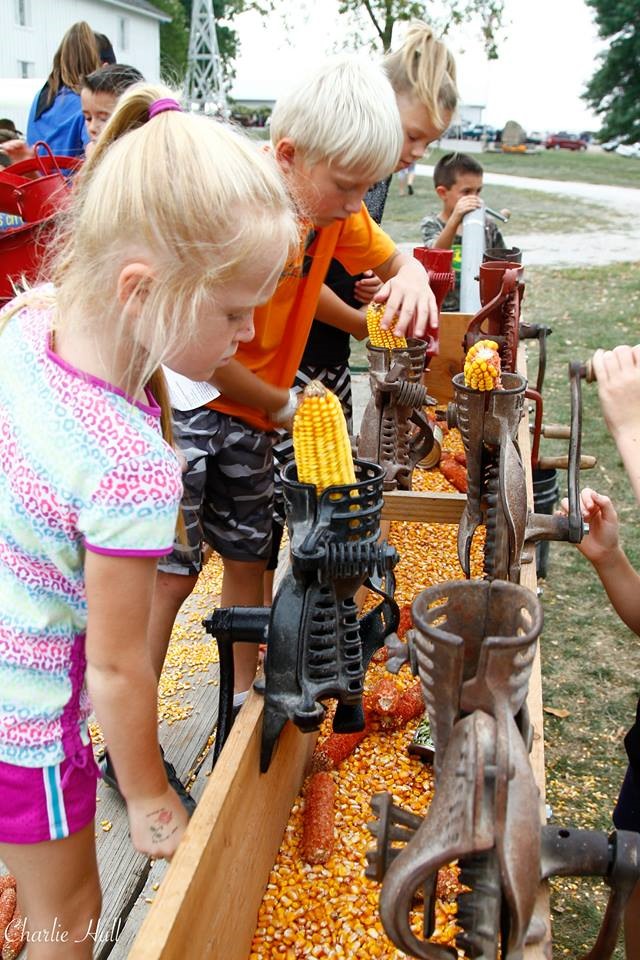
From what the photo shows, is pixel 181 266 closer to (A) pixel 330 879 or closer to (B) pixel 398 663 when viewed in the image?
(B) pixel 398 663

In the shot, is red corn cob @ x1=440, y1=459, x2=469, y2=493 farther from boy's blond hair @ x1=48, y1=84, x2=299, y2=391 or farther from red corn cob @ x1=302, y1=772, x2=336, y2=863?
boy's blond hair @ x1=48, y1=84, x2=299, y2=391

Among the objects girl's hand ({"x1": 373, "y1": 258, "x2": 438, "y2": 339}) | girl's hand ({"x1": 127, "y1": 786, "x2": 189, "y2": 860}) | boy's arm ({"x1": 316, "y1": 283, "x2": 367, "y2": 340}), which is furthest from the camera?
boy's arm ({"x1": 316, "y1": 283, "x2": 367, "y2": 340})

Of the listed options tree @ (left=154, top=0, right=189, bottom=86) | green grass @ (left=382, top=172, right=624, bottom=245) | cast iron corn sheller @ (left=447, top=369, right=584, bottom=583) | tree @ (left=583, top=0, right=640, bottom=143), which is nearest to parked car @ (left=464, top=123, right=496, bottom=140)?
tree @ (left=583, top=0, right=640, bottom=143)

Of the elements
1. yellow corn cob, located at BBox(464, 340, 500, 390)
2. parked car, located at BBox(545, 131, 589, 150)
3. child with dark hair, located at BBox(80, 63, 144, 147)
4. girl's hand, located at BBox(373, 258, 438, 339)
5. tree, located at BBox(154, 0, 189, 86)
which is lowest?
yellow corn cob, located at BBox(464, 340, 500, 390)

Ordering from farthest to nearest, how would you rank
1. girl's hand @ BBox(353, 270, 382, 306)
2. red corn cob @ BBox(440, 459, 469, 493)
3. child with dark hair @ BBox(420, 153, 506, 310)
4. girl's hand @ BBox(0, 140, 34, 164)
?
child with dark hair @ BBox(420, 153, 506, 310)
girl's hand @ BBox(0, 140, 34, 164)
red corn cob @ BBox(440, 459, 469, 493)
girl's hand @ BBox(353, 270, 382, 306)

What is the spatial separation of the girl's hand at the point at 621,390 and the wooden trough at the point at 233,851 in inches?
15.0

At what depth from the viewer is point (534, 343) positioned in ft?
26.0

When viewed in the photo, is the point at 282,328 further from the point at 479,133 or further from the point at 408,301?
the point at 479,133

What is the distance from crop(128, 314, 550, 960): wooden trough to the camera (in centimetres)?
101

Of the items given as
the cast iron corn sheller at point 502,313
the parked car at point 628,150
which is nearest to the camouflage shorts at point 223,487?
the cast iron corn sheller at point 502,313

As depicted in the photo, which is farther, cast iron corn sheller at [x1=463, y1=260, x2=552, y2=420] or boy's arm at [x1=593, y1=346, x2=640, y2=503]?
cast iron corn sheller at [x1=463, y1=260, x2=552, y2=420]

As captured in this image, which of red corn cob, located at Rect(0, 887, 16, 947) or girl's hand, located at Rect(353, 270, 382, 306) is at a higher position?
girl's hand, located at Rect(353, 270, 382, 306)

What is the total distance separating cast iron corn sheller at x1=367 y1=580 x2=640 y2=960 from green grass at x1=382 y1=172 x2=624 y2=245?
11570 millimetres

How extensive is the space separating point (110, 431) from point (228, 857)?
2.05 ft
